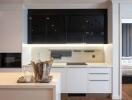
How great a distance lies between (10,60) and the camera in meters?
6.30

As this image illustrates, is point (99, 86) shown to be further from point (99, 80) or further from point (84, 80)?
point (84, 80)

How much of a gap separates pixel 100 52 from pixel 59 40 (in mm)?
1234

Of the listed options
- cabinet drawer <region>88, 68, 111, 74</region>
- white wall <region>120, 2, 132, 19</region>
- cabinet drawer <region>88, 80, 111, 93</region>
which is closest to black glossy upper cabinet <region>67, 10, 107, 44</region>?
white wall <region>120, 2, 132, 19</region>

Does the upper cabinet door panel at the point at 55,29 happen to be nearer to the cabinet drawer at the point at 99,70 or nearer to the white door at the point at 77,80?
the white door at the point at 77,80

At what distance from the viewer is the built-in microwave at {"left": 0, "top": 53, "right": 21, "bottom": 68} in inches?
246

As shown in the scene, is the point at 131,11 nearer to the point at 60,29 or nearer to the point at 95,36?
the point at 95,36

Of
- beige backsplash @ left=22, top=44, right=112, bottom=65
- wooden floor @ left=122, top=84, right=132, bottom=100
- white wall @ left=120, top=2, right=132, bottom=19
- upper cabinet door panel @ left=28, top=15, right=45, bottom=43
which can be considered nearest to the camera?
white wall @ left=120, top=2, right=132, bottom=19

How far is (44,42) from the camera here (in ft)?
22.1

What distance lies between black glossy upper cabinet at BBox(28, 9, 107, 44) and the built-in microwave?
2.19 ft

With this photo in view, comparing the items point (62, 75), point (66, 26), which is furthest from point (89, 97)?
point (66, 26)

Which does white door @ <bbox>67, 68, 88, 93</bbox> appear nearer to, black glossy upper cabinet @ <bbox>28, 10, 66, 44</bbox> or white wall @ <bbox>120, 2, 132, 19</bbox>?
black glossy upper cabinet @ <bbox>28, 10, 66, 44</bbox>

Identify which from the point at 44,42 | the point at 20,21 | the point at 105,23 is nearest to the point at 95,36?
the point at 105,23

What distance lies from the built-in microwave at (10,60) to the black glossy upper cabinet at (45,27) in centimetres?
67

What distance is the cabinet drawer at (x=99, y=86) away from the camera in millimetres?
6363
